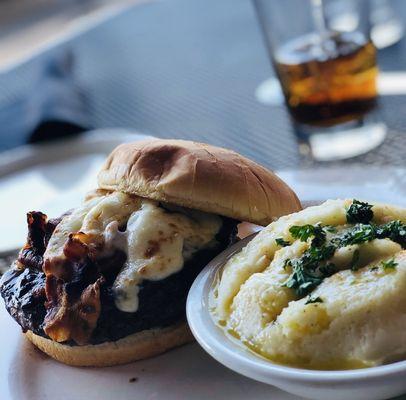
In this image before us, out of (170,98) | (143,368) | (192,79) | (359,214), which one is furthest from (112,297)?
(192,79)

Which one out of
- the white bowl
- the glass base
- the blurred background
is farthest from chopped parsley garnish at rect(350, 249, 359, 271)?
the glass base

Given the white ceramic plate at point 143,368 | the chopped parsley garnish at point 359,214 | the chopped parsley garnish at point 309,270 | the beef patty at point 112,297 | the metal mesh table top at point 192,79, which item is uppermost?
the chopped parsley garnish at point 309,270

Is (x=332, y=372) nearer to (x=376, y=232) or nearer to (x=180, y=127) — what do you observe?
(x=376, y=232)

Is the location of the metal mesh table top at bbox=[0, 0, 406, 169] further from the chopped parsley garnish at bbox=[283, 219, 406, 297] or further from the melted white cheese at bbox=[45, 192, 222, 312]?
the chopped parsley garnish at bbox=[283, 219, 406, 297]

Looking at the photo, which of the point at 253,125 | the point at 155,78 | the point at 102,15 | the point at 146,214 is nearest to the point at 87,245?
the point at 146,214

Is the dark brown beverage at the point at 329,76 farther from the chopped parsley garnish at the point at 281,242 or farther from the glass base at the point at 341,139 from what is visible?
the chopped parsley garnish at the point at 281,242

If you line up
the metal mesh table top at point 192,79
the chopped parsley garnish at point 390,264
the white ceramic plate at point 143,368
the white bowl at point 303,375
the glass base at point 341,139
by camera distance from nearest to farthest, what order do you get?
the white bowl at point 303,375
the chopped parsley garnish at point 390,264
the white ceramic plate at point 143,368
the glass base at point 341,139
the metal mesh table top at point 192,79

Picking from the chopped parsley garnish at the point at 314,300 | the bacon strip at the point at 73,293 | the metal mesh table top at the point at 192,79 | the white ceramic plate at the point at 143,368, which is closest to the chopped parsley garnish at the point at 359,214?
the chopped parsley garnish at the point at 314,300
